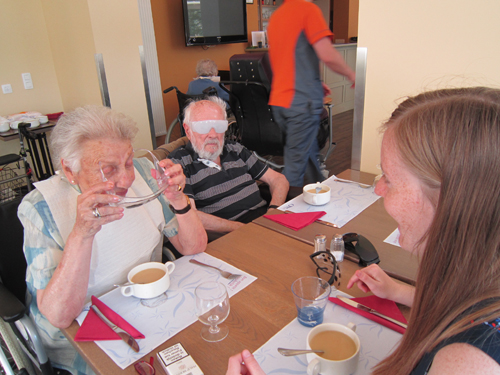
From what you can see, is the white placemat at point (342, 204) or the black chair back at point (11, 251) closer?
the black chair back at point (11, 251)

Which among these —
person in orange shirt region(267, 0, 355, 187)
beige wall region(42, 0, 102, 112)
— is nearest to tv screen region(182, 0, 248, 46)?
beige wall region(42, 0, 102, 112)

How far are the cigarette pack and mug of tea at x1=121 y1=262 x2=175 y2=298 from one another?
0.22 meters

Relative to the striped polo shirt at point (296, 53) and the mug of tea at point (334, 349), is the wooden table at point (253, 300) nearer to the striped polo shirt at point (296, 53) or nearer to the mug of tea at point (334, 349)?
the mug of tea at point (334, 349)

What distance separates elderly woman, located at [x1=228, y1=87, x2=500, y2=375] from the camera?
0.56 meters

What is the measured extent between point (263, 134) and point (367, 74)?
1.72 metres

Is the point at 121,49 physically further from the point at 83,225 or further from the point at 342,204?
the point at 83,225

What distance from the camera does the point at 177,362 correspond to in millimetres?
826

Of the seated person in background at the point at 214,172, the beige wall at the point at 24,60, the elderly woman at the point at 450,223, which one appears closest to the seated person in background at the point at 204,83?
the beige wall at the point at 24,60

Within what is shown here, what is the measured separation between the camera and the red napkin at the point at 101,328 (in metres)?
0.91

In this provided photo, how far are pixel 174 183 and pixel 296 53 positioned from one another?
1.49 m

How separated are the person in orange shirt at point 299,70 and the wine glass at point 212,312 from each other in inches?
66.8

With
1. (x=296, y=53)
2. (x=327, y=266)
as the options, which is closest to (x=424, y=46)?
(x=296, y=53)

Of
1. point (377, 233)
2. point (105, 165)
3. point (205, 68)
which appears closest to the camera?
point (105, 165)

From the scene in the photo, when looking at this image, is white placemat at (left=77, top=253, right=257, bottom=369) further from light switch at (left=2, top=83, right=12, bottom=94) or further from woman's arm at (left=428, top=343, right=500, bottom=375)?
light switch at (left=2, top=83, right=12, bottom=94)
